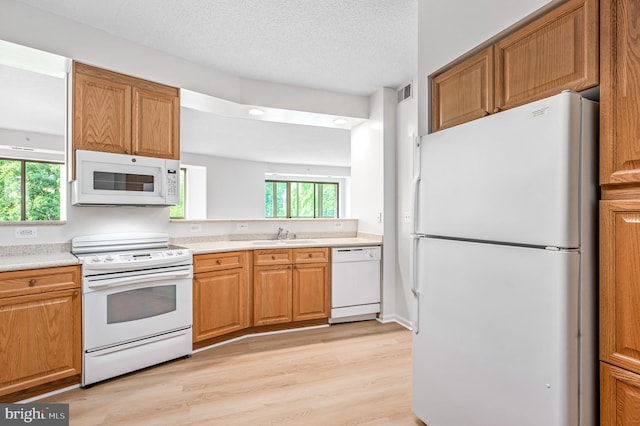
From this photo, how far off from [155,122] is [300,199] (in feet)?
23.7

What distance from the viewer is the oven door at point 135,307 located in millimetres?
2342

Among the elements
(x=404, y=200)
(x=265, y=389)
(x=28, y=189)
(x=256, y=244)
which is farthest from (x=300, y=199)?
(x=265, y=389)

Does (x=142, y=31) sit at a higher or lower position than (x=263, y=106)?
higher

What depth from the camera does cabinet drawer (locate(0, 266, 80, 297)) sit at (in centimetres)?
204

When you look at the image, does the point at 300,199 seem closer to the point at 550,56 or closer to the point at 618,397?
the point at 550,56

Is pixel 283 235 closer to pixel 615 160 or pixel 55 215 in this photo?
pixel 615 160

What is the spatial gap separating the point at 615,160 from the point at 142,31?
3.06m

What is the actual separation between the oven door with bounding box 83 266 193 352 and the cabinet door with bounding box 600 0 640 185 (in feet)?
9.04

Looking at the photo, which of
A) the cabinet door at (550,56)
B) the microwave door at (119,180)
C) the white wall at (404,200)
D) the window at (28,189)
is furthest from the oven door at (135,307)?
the window at (28,189)

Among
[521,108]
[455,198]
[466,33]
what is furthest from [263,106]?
[521,108]

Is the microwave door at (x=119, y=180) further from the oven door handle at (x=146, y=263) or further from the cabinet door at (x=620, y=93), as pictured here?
the cabinet door at (x=620, y=93)

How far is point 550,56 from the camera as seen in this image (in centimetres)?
144

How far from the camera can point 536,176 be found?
52.1 inches

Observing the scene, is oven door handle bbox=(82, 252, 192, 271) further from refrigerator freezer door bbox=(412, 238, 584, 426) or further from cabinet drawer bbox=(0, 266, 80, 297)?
refrigerator freezer door bbox=(412, 238, 584, 426)
